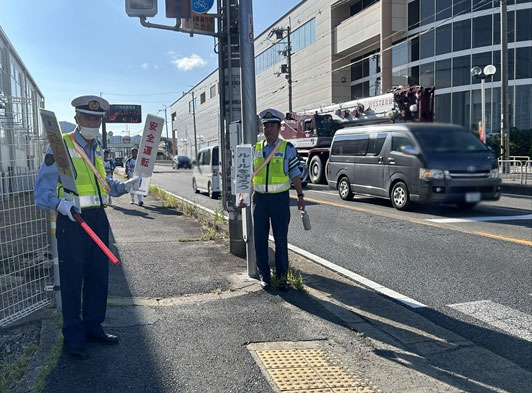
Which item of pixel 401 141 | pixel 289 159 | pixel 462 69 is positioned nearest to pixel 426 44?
pixel 462 69

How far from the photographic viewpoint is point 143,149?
3.19 m

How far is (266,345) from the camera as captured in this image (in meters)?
3.86

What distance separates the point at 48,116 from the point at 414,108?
100 inches

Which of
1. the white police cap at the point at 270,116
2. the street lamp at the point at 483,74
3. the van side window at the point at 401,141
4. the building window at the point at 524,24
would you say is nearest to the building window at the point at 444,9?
the street lamp at the point at 483,74

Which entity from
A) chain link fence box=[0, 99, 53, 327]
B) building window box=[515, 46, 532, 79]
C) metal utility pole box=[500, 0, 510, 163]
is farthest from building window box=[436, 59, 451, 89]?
chain link fence box=[0, 99, 53, 327]

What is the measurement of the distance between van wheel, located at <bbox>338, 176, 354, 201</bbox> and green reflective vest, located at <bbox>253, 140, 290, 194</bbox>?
940cm

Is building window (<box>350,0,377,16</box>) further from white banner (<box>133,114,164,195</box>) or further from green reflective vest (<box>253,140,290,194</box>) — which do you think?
white banner (<box>133,114,164,195</box>)

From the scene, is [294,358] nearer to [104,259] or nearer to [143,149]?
[104,259]

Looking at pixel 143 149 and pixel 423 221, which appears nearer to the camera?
pixel 143 149

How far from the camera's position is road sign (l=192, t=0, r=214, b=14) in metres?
5.97

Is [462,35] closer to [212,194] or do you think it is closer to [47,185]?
[47,185]

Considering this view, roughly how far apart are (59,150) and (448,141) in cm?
262

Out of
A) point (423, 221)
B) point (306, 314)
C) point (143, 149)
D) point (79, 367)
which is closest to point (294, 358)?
point (306, 314)

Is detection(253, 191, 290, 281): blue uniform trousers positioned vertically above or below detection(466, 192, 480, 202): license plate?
below
